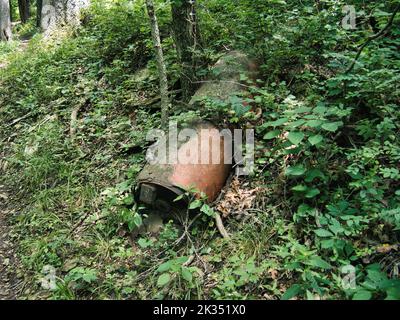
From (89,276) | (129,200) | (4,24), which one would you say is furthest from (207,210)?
(4,24)

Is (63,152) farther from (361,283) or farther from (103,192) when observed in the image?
(361,283)

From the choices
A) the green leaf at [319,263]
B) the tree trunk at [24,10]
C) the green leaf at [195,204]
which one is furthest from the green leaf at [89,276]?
the tree trunk at [24,10]

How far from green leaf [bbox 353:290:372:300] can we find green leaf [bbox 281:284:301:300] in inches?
14.9

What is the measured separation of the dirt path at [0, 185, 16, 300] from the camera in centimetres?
356

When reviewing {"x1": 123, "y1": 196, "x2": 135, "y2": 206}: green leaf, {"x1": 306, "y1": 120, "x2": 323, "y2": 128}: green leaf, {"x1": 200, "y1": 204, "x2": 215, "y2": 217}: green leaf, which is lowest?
{"x1": 123, "y1": 196, "x2": 135, "y2": 206}: green leaf

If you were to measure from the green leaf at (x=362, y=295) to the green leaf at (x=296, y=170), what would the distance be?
3.70 feet

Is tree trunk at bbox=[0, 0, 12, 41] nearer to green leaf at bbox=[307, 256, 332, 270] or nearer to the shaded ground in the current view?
the shaded ground

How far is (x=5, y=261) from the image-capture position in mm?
3934

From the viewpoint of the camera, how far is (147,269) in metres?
3.42

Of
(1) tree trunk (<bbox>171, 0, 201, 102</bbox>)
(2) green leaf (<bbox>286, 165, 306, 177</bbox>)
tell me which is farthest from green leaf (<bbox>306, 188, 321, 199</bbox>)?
(1) tree trunk (<bbox>171, 0, 201, 102</bbox>)

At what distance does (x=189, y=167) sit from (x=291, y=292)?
1.48m

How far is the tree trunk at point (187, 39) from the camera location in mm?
4766

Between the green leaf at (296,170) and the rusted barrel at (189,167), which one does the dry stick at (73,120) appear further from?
the green leaf at (296,170)

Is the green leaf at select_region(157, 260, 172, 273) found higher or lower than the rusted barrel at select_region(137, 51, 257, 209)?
lower
